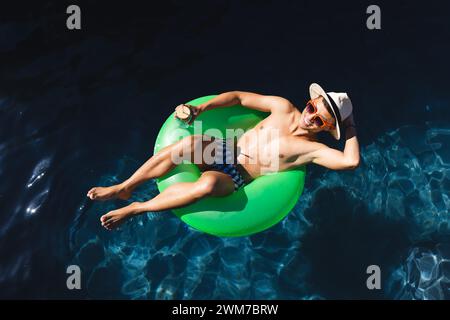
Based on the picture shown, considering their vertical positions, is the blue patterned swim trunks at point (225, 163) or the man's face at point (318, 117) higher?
the man's face at point (318, 117)

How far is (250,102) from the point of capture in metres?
4.57

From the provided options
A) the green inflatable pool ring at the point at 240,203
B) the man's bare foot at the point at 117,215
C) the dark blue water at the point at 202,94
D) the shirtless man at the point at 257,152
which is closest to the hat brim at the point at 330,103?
the shirtless man at the point at 257,152

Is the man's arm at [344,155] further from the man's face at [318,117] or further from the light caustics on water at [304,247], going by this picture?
the light caustics on water at [304,247]

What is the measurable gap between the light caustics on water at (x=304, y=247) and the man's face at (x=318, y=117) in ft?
3.39

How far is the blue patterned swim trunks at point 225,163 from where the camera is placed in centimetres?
436

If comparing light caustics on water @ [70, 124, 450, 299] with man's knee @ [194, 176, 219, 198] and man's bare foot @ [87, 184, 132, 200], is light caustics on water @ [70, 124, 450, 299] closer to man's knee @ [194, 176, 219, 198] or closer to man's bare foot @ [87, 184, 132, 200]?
man's bare foot @ [87, 184, 132, 200]

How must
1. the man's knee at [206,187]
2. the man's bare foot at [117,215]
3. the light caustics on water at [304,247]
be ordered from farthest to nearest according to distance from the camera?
the light caustics on water at [304,247]
the man's bare foot at [117,215]
the man's knee at [206,187]

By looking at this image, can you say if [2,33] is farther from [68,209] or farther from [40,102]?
[68,209]

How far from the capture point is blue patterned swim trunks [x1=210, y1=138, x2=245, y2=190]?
4359mm

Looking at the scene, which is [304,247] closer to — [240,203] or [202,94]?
[240,203]

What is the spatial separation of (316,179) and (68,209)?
7.83ft

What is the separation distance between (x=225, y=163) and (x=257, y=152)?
0.29m

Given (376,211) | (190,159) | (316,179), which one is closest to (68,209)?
(190,159)

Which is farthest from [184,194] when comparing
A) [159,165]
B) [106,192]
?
[106,192]
